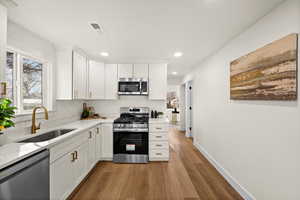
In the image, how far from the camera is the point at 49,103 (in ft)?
8.71

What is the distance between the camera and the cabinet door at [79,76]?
2.90 meters

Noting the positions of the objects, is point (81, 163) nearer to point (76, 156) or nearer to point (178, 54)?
point (76, 156)

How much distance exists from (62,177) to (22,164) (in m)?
0.72

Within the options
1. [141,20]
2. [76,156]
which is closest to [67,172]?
[76,156]

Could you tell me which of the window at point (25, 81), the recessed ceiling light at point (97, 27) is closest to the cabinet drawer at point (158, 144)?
the window at point (25, 81)

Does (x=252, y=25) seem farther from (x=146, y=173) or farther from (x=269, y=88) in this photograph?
(x=146, y=173)

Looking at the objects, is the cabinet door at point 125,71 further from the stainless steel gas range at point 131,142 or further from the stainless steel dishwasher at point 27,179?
the stainless steel dishwasher at point 27,179

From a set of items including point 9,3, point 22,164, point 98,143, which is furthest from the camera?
point 98,143

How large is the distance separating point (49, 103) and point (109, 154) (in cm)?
163

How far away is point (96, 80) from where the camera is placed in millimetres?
3748

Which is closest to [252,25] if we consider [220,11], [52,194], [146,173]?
[220,11]

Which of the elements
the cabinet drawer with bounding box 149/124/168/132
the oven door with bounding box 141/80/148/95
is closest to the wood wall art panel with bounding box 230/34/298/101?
the cabinet drawer with bounding box 149/124/168/132

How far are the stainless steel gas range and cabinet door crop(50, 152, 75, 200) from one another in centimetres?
122

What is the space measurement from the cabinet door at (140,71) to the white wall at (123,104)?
614mm
